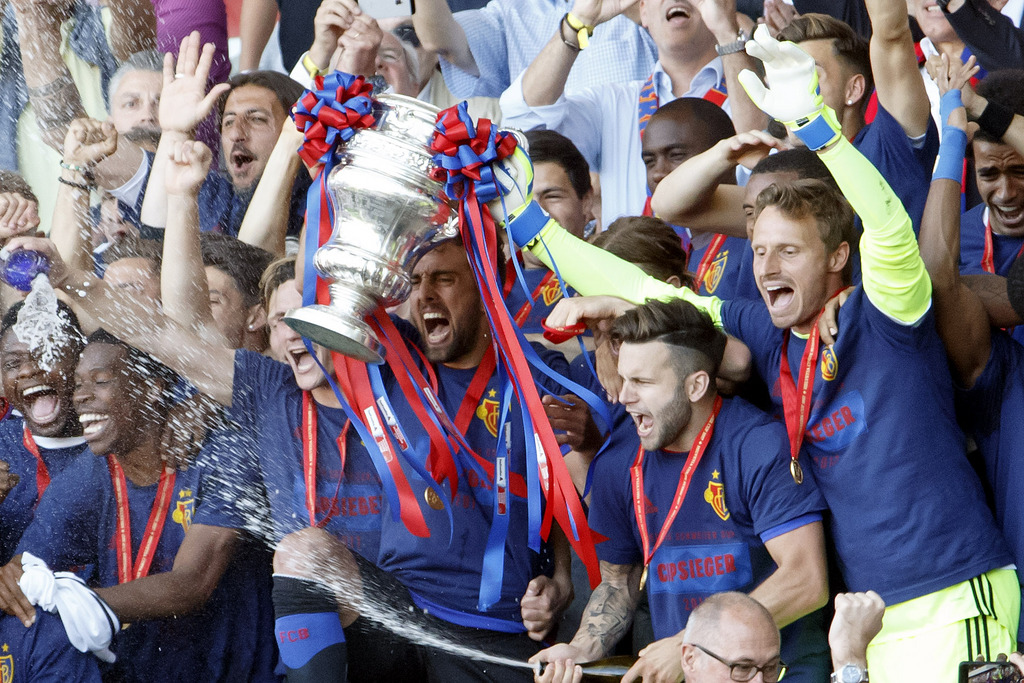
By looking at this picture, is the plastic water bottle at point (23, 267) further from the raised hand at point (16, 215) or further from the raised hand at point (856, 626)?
the raised hand at point (856, 626)

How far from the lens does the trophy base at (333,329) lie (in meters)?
1.85

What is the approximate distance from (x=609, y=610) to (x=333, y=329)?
835mm

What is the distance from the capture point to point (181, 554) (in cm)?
252

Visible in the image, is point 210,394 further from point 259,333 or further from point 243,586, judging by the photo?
point 243,586

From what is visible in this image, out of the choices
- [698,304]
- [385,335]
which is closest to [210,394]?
[385,335]

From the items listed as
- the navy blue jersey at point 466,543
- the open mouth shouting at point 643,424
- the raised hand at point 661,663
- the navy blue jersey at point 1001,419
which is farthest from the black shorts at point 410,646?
the navy blue jersey at point 1001,419

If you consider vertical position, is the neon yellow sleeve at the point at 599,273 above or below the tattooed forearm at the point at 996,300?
above

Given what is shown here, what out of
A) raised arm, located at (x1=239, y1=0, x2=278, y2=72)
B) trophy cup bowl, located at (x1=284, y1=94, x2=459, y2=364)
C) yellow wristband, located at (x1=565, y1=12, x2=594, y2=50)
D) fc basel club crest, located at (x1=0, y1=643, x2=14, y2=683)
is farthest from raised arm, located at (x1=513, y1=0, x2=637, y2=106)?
fc basel club crest, located at (x1=0, y1=643, x2=14, y2=683)

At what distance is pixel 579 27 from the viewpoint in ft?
8.25

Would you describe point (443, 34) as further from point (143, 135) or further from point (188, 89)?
point (143, 135)

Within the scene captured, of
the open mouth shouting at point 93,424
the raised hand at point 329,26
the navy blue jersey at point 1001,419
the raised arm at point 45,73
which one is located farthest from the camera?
the raised arm at point 45,73

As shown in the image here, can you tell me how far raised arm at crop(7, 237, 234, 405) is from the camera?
2.59 meters

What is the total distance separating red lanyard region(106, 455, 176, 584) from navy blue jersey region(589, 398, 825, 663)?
1062 millimetres

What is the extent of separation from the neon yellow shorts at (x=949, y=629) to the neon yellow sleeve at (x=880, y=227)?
53 cm
